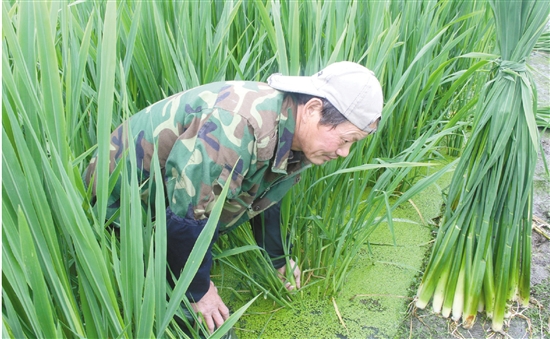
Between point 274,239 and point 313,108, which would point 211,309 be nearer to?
point 274,239

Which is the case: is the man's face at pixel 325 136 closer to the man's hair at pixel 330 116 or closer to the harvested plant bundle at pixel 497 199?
the man's hair at pixel 330 116

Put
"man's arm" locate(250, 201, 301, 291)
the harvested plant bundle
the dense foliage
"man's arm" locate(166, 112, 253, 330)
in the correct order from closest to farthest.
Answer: the dense foliage < "man's arm" locate(166, 112, 253, 330) < the harvested plant bundle < "man's arm" locate(250, 201, 301, 291)

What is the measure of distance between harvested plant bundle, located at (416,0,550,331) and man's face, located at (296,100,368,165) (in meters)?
0.43

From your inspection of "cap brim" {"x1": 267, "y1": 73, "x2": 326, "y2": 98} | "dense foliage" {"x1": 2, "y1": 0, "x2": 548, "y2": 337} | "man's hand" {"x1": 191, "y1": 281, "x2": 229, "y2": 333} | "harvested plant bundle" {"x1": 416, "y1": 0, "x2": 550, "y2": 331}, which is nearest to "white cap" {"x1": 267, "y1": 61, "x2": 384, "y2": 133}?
"cap brim" {"x1": 267, "y1": 73, "x2": 326, "y2": 98}

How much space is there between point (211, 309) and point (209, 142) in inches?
18.7

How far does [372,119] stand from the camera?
43.0 inches

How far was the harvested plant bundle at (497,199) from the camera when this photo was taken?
4.13ft

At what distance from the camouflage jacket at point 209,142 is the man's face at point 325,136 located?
36mm

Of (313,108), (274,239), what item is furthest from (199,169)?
(274,239)

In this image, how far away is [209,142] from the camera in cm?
104

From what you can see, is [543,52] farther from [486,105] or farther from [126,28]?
[126,28]

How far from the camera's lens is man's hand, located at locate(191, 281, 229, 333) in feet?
4.16

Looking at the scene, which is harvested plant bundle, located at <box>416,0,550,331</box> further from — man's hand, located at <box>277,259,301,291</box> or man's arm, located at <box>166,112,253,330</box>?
man's arm, located at <box>166,112,253,330</box>

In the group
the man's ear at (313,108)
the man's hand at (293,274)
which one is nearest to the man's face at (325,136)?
the man's ear at (313,108)
